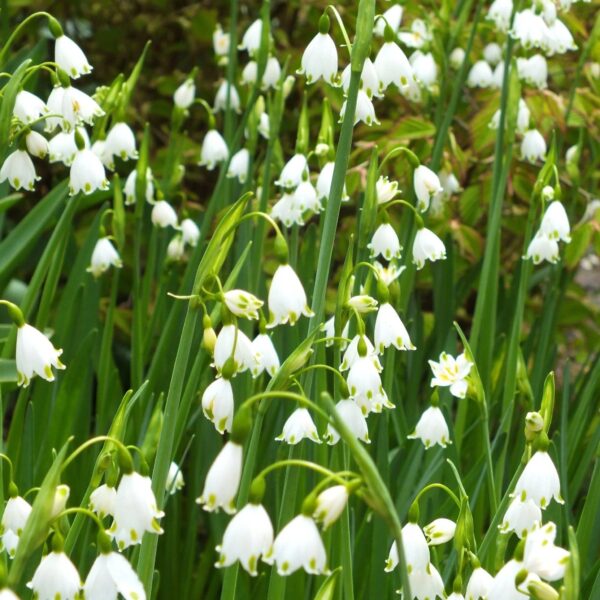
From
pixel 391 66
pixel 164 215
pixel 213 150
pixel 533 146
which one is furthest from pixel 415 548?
pixel 213 150

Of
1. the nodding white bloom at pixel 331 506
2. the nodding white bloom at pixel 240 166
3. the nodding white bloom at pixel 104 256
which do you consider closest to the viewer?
the nodding white bloom at pixel 331 506

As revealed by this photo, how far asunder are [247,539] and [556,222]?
4.91ft

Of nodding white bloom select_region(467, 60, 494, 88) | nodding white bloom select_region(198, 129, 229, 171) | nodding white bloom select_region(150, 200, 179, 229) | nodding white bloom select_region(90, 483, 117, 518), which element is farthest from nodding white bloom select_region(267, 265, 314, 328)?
nodding white bloom select_region(467, 60, 494, 88)

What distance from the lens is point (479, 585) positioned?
1548 millimetres

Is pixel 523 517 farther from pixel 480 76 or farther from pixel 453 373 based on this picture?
pixel 480 76

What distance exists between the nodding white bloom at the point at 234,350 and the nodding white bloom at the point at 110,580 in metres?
0.29

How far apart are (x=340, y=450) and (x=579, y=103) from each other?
174 centimetres

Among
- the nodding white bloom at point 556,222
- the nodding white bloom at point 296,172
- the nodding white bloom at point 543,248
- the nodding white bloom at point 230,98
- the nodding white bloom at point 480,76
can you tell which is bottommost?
the nodding white bloom at point 543,248

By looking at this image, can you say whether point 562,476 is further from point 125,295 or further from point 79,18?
point 79,18

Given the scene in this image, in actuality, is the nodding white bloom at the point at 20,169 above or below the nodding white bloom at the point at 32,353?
above

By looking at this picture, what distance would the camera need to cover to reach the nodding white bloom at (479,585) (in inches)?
60.8

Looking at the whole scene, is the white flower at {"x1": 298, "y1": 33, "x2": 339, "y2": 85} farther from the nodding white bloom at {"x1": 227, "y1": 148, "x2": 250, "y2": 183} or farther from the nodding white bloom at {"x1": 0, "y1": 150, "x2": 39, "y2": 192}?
the nodding white bloom at {"x1": 227, "y1": 148, "x2": 250, "y2": 183}

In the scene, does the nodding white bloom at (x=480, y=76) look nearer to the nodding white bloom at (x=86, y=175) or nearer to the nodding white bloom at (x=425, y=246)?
the nodding white bloom at (x=425, y=246)

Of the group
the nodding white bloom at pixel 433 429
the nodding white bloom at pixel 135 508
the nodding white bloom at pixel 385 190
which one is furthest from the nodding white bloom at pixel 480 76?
the nodding white bloom at pixel 135 508
